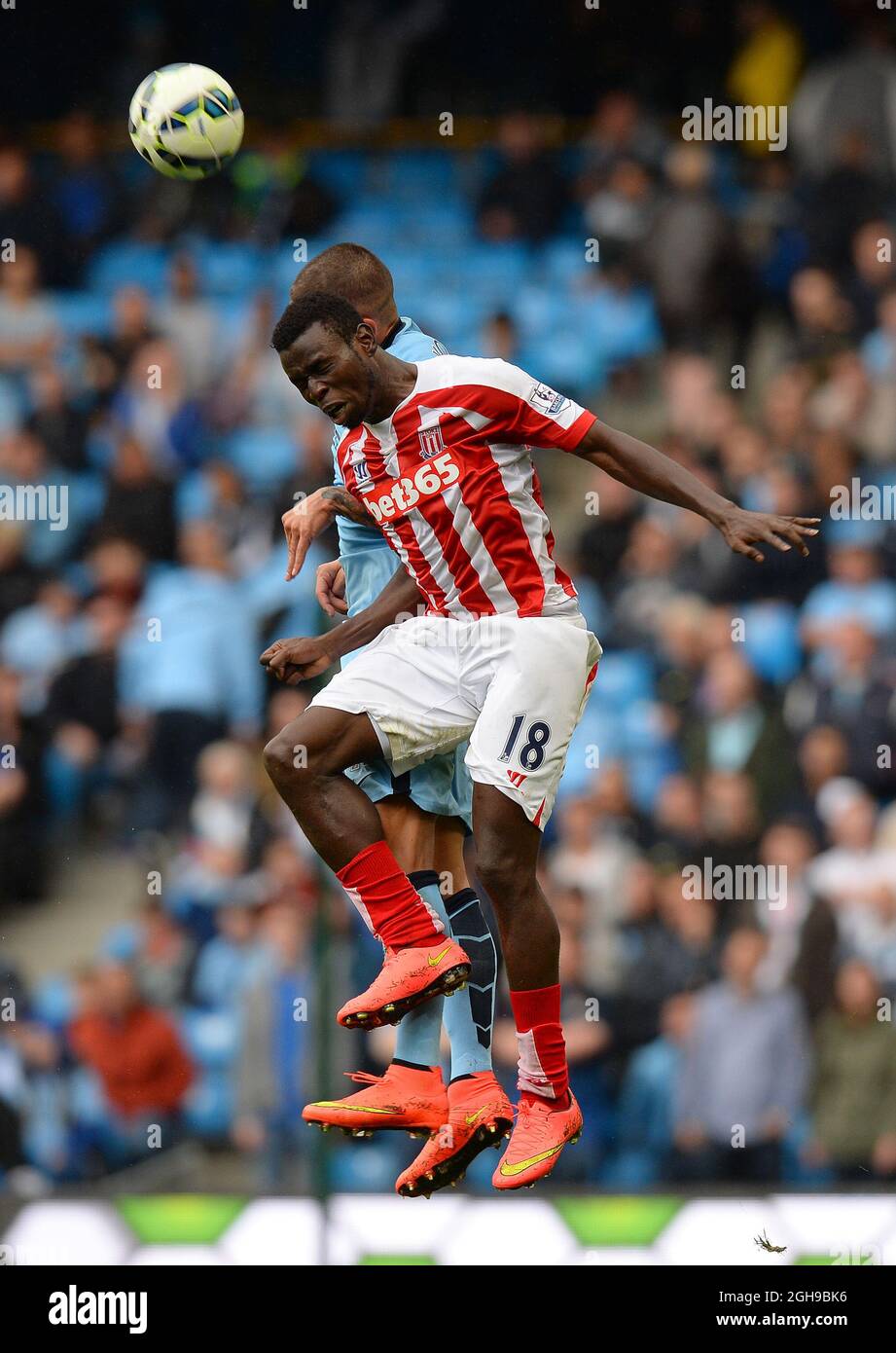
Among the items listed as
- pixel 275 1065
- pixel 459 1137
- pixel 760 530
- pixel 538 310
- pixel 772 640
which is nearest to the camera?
pixel 760 530

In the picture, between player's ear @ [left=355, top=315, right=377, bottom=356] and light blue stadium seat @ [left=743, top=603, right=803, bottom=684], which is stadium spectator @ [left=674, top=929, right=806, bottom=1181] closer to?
light blue stadium seat @ [left=743, top=603, right=803, bottom=684]

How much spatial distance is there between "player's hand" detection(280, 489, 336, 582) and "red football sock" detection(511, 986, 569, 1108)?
1.12 metres

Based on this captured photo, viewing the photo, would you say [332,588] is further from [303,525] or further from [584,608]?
[584,608]

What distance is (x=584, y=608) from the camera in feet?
28.1

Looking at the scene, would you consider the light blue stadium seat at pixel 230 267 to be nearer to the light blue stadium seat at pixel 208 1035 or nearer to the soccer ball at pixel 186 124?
the light blue stadium seat at pixel 208 1035

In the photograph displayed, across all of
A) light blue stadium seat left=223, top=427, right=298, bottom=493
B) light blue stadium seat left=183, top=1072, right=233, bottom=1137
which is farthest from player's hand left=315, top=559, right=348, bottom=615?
light blue stadium seat left=223, top=427, right=298, bottom=493

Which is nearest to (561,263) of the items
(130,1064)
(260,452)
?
(260,452)

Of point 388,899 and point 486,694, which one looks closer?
point 388,899

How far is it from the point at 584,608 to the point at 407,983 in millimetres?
4442

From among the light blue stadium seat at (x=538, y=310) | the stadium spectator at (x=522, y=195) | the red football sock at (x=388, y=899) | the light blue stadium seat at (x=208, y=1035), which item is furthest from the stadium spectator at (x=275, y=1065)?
the stadium spectator at (x=522, y=195)

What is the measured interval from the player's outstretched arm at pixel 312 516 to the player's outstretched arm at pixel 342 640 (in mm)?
160

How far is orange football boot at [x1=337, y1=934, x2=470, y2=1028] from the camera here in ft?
13.9

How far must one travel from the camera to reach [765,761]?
8.27 m
